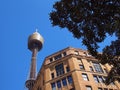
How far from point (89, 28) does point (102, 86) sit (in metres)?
26.7

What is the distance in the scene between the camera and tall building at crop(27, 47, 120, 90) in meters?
40.5

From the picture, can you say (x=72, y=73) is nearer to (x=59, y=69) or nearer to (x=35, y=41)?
(x=59, y=69)

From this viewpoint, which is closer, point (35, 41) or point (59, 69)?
point (59, 69)

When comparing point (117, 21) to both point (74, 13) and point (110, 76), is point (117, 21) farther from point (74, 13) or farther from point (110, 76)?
point (110, 76)

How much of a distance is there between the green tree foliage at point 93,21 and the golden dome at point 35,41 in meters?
95.5

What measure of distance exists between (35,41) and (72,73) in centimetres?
7321

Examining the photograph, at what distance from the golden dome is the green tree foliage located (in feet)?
313

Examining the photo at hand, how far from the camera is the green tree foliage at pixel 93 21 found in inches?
597

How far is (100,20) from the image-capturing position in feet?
51.1

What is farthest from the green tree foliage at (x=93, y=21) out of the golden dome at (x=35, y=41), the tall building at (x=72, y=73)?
the golden dome at (x=35, y=41)

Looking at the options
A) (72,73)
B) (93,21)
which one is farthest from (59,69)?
(93,21)

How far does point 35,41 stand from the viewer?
113812 millimetres

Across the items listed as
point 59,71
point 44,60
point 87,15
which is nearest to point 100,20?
point 87,15

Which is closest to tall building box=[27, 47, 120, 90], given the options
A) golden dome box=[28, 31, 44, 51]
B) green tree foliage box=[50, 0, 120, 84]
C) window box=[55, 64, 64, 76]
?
window box=[55, 64, 64, 76]
